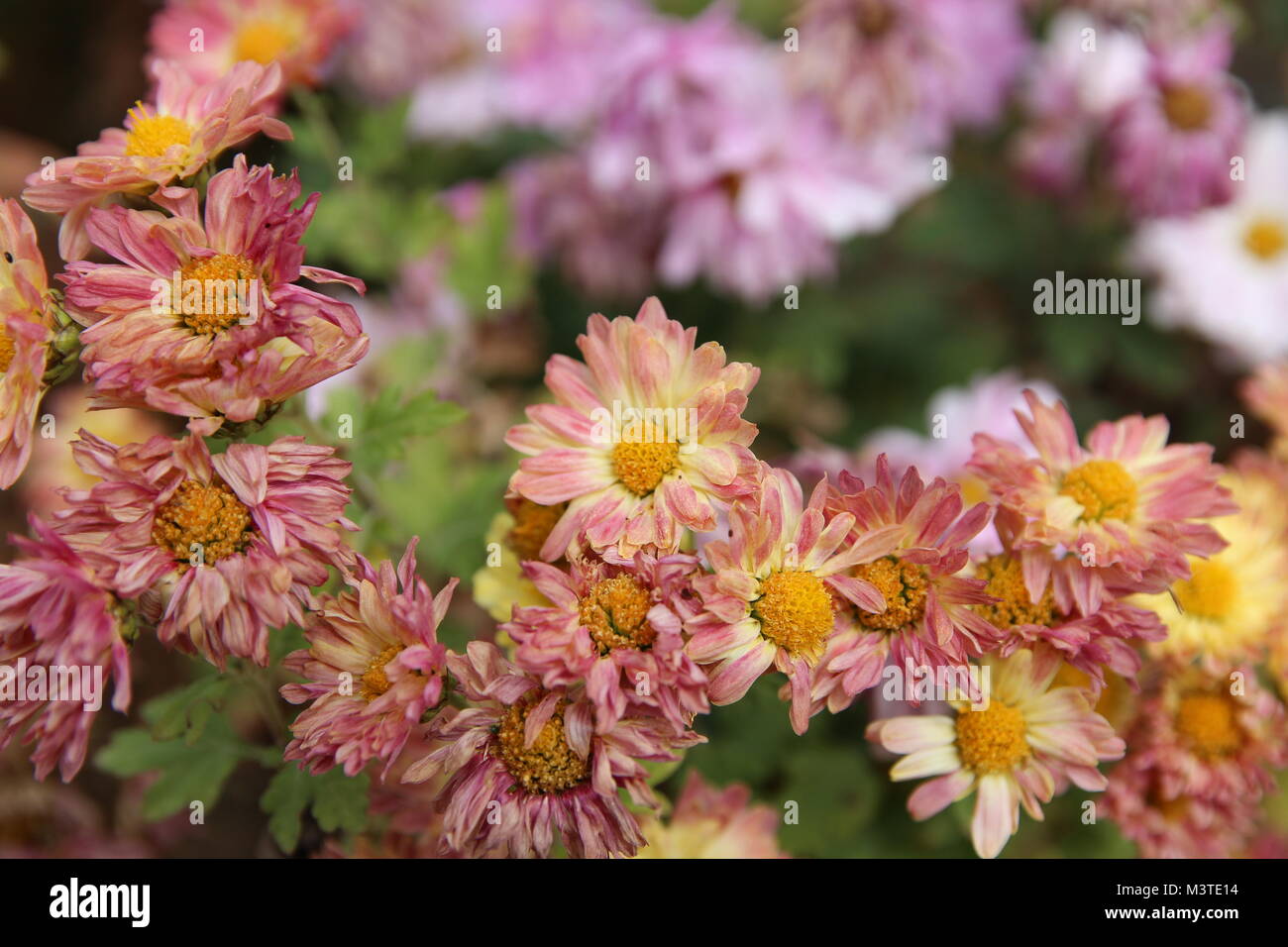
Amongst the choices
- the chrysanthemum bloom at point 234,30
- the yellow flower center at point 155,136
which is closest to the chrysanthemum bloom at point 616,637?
the yellow flower center at point 155,136

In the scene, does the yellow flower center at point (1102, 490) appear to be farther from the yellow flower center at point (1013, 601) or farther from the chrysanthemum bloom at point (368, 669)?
the chrysanthemum bloom at point (368, 669)

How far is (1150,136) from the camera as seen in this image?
1.63m

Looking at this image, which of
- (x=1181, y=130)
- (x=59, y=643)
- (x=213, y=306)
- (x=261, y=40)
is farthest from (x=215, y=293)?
(x=1181, y=130)

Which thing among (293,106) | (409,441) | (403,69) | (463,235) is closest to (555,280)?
(463,235)

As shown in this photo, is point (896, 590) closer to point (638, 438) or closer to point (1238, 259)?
point (638, 438)

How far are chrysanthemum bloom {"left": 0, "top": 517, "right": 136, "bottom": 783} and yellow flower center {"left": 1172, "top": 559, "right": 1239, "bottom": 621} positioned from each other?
1009 millimetres

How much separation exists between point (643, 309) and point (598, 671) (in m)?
0.33

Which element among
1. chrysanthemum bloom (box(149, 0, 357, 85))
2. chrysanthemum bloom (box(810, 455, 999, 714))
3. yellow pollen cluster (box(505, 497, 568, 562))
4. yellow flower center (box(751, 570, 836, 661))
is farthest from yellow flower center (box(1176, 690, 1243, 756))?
chrysanthemum bloom (box(149, 0, 357, 85))

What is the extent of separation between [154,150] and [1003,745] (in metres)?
0.95

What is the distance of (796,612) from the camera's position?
0.85m

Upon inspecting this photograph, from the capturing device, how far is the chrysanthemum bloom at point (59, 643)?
30.8 inches

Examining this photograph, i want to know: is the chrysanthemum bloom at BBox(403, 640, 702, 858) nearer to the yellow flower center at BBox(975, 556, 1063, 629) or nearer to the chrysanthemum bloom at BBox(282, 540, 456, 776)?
the chrysanthemum bloom at BBox(282, 540, 456, 776)
